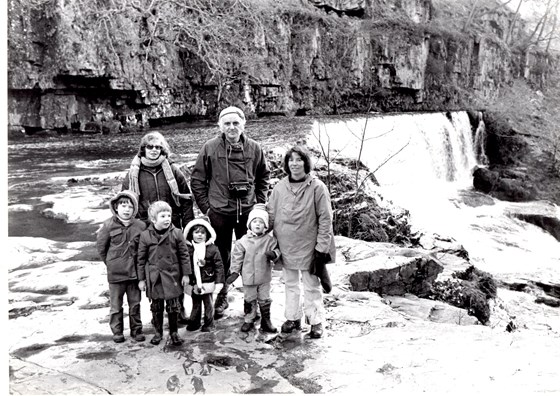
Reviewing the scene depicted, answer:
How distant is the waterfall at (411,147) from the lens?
16328 mm

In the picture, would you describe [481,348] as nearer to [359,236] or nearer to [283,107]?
[359,236]

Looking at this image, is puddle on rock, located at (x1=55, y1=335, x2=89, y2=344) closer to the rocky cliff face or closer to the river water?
the river water

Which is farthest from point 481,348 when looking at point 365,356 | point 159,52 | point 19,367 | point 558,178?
point 558,178

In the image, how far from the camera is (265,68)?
24.1 m

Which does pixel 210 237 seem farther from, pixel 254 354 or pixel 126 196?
pixel 254 354

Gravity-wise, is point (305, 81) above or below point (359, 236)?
above

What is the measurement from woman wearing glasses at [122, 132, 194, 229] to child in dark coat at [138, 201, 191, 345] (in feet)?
1.02

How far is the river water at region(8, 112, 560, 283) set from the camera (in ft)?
27.7

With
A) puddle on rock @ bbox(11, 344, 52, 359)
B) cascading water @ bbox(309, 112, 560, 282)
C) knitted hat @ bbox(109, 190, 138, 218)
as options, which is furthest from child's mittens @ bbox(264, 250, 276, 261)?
cascading water @ bbox(309, 112, 560, 282)

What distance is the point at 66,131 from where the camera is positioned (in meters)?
17.7

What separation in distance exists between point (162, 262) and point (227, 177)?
0.94 m

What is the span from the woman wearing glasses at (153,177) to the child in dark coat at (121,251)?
19cm

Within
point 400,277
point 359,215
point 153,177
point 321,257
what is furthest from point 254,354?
point 359,215

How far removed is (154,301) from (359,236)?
16.9 ft
